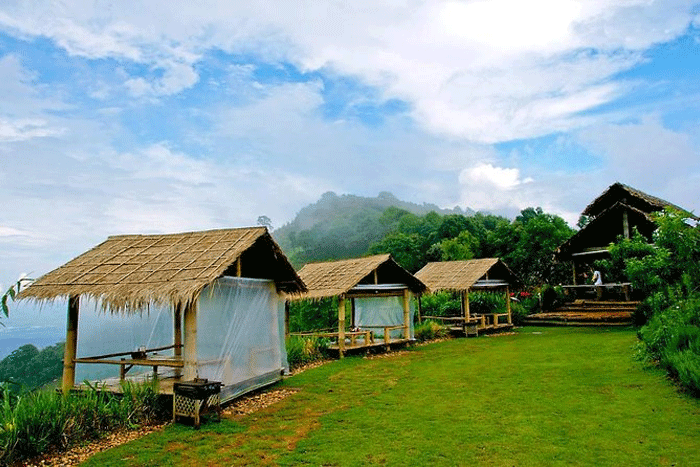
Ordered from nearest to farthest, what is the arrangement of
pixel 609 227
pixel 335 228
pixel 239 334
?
pixel 239 334 < pixel 609 227 < pixel 335 228

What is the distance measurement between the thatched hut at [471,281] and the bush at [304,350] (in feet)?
20.5

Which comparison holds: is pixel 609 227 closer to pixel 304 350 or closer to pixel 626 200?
pixel 626 200

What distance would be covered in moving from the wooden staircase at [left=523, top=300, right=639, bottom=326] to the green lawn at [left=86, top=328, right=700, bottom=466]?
9655 millimetres

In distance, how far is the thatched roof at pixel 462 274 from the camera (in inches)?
811

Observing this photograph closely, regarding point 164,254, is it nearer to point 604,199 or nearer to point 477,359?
point 477,359

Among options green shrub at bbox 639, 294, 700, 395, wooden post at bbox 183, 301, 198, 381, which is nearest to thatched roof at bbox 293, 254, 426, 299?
wooden post at bbox 183, 301, 198, 381

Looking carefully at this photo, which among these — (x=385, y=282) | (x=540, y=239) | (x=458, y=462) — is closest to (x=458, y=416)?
(x=458, y=462)

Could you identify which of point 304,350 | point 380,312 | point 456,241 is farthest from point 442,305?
point 456,241

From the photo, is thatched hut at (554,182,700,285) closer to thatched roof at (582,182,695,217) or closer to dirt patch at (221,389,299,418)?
thatched roof at (582,182,695,217)

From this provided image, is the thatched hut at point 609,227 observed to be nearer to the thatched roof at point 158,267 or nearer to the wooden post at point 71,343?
the thatched roof at point 158,267

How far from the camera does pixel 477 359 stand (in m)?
13.8

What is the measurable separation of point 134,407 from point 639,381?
870 cm

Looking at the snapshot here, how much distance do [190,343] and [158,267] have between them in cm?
159

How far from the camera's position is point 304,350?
14.3m
